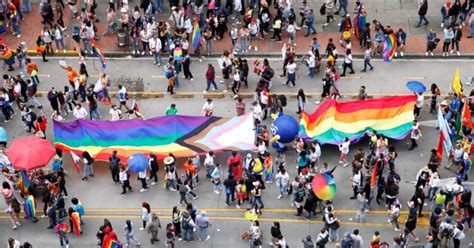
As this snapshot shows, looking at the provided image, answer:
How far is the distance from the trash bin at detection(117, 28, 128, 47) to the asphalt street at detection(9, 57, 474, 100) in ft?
3.59

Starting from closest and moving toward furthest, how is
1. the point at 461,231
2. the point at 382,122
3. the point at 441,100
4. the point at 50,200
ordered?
the point at 461,231, the point at 50,200, the point at 382,122, the point at 441,100

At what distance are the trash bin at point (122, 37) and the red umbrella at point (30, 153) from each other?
945cm

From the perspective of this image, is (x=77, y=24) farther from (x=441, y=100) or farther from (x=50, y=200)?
(x=441, y=100)

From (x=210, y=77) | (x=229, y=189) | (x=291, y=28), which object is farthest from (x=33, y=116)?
(x=291, y=28)

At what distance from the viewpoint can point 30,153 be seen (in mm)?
32625

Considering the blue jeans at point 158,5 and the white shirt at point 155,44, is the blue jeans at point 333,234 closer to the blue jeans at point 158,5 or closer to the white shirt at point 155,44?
the white shirt at point 155,44

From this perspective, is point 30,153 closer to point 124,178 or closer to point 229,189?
point 124,178

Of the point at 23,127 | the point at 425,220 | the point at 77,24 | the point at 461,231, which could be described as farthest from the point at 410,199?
the point at 77,24

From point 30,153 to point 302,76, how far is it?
40.9ft

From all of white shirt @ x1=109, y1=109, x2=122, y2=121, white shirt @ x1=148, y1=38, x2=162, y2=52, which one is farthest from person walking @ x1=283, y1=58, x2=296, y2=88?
white shirt @ x1=109, y1=109, x2=122, y2=121

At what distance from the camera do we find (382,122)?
35.0 metres

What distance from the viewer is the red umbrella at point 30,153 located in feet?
107

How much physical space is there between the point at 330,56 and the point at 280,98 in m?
3.45

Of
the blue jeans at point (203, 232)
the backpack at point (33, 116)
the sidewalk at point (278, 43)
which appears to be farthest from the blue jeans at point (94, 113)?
the blue jeans at point (203, 232)
